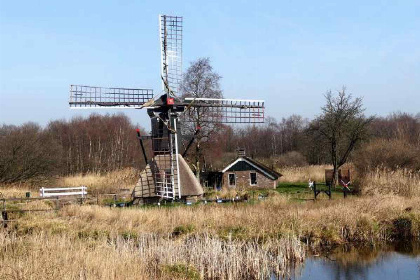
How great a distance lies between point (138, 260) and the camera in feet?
29.9

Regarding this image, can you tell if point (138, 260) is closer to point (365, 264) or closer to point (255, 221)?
point (255, 221)

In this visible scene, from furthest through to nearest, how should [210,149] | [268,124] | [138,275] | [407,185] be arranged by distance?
[268,124], [210,149], [407,185], [138,275]

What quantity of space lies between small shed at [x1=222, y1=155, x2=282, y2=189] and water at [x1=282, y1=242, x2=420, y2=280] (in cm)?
1407

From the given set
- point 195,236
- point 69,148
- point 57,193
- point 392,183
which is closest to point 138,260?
point 195,236

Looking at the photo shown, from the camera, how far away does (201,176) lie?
29969mm

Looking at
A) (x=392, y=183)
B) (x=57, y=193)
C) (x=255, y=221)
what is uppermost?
(x=392, y=183)

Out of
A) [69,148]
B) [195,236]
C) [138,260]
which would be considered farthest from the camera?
[69,148]

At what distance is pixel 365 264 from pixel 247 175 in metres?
16.2

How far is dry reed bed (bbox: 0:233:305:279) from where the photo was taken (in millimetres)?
7371

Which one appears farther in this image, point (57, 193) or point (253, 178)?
point (253, 178)

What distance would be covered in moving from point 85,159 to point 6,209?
2492 centimetres

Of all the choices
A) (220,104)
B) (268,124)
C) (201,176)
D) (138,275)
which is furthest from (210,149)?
(268,124)

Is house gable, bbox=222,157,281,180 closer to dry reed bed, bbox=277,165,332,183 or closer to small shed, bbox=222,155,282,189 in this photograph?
small shed, bbox=222,155,282,189

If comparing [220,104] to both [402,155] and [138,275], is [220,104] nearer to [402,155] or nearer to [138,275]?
[402,155]
